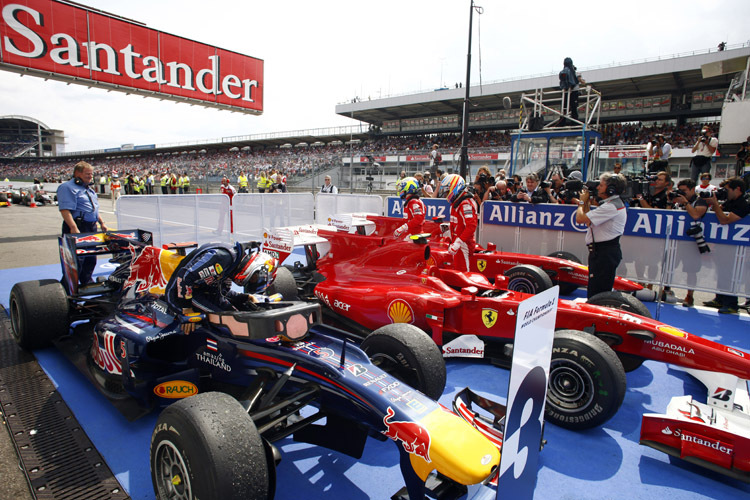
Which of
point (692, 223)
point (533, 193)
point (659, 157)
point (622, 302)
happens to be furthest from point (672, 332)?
point (659, 157)

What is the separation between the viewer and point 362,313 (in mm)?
4766

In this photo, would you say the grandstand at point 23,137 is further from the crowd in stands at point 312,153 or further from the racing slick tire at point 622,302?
the racing slick tire at point 622,302

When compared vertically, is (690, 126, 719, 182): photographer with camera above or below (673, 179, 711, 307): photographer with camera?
above

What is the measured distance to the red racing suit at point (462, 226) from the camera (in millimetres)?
6079

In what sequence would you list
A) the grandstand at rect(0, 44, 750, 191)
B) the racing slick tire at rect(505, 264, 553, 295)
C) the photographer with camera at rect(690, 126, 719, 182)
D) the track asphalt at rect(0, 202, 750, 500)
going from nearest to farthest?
the track asphalt at rect(0, 202, 750, 500), the racing slick tire at rect(505, 264, 553, 295), the photographer with camera at rect(690, 126, 719, 182), the grandstand at rect(0, 44, 750, 191)

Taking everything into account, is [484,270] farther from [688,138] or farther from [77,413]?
[688,138]

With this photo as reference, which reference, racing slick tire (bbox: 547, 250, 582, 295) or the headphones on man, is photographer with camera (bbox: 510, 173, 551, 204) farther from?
the headphones on man

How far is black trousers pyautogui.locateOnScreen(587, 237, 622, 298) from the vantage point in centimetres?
491

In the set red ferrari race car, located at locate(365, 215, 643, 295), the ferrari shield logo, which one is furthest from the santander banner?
the ferrari shield logo

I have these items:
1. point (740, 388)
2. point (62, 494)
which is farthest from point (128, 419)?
point (740, 388)

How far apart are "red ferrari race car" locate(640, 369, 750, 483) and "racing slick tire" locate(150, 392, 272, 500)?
2.72 m

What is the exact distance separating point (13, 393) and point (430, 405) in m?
3.71

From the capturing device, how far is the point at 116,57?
523 inches

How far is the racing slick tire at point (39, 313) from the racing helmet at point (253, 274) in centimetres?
224
